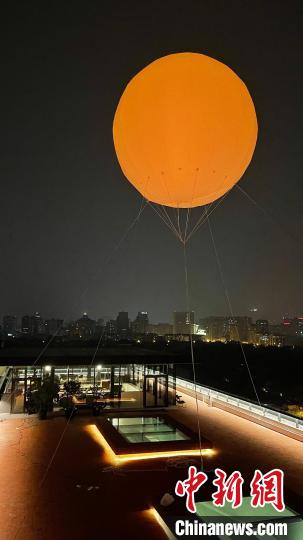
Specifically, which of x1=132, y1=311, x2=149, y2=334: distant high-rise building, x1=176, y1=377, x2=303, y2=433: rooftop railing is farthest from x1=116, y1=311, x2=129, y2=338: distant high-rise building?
x1=176, y1=377, x2=303, y2=433: rooftop railing

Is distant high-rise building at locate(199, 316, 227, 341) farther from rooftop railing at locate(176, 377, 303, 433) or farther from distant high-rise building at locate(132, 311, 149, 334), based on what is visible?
rooftop railing at locate(176, 377, 303, 433)

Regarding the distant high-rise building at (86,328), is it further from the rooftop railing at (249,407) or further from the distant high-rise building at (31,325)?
the rooftop railing at (249,407)

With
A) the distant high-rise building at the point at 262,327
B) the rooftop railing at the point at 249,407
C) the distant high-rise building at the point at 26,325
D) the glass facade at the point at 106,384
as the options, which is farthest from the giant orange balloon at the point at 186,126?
the distant high-rise building at the point at 26,325

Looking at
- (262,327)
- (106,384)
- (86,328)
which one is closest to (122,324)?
(86,328)

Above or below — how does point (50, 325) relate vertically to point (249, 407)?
above

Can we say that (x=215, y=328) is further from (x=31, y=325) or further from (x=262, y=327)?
(x=31, y=325)

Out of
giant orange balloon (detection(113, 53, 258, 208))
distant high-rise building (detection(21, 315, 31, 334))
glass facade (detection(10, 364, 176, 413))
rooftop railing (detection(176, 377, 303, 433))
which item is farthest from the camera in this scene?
distant high-rise building (detection(21, 315, 31, 334))
